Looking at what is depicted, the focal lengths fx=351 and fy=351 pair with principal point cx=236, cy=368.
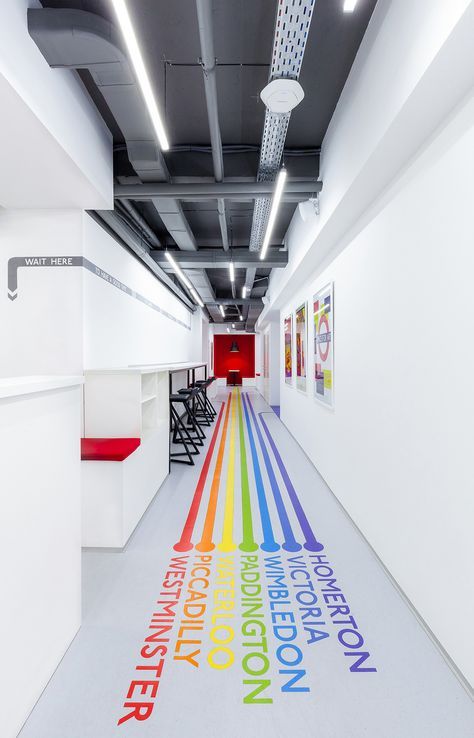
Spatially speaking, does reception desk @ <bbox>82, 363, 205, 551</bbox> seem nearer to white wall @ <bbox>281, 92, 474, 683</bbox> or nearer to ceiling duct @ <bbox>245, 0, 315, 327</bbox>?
white wall @ <bbox>281, 92, 474, 683</bbox>

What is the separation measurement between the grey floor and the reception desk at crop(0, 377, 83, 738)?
175mm

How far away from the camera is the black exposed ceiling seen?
7.45 feet

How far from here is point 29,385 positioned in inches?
56.8

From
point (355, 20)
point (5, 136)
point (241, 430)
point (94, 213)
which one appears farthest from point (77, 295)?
point (241, 430)

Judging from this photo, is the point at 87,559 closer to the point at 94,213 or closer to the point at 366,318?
the point at 366,318

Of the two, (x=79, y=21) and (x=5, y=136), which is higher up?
(x=79, y=21)

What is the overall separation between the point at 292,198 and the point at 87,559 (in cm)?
392

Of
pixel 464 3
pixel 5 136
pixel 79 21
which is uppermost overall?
pixel 79 21

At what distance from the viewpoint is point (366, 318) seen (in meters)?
2.96

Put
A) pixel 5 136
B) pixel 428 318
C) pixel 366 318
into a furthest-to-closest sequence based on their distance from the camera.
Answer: pixel 366 318
pixel 5 136
pixel 428 318

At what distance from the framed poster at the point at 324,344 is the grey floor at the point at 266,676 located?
2096 millimetres

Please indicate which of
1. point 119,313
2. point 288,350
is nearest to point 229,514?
point 119,313

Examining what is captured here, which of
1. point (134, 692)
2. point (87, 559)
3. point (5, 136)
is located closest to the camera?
point (134, 692)

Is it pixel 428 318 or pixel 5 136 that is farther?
pixel 5 136
